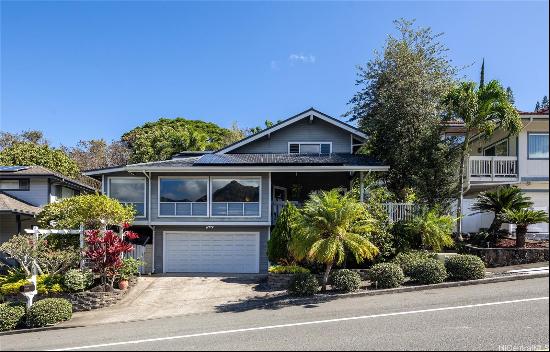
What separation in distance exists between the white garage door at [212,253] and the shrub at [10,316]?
295 inches

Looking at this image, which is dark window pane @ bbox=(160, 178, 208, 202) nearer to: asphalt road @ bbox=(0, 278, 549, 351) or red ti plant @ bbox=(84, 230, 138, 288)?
red ti plant @ bbox=(84, 230, 138, 288)

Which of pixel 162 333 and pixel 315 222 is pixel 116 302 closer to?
pixel 162 333

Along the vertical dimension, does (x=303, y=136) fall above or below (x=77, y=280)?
above

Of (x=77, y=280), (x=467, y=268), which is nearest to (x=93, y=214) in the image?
(x=77, y=280)

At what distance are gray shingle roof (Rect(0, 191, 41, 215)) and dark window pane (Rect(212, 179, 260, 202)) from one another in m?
9.65

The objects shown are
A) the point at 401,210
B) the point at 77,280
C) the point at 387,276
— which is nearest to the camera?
the point at 387,276

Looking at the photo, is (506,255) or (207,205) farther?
(207,205)

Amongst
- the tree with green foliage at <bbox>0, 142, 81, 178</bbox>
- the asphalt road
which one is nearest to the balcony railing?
the asphalt road

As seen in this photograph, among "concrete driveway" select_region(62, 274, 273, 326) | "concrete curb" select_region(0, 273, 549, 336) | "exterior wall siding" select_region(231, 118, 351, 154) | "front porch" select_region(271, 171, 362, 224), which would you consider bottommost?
"concrete driveway" select_region(62, 274, 273, 326)

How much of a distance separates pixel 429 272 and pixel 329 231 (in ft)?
11.5

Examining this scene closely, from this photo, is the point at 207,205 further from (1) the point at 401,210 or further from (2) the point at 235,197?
(1) the point at 401,210

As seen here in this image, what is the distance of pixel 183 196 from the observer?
19984 mm

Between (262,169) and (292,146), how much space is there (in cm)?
403

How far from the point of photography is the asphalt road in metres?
8.25
